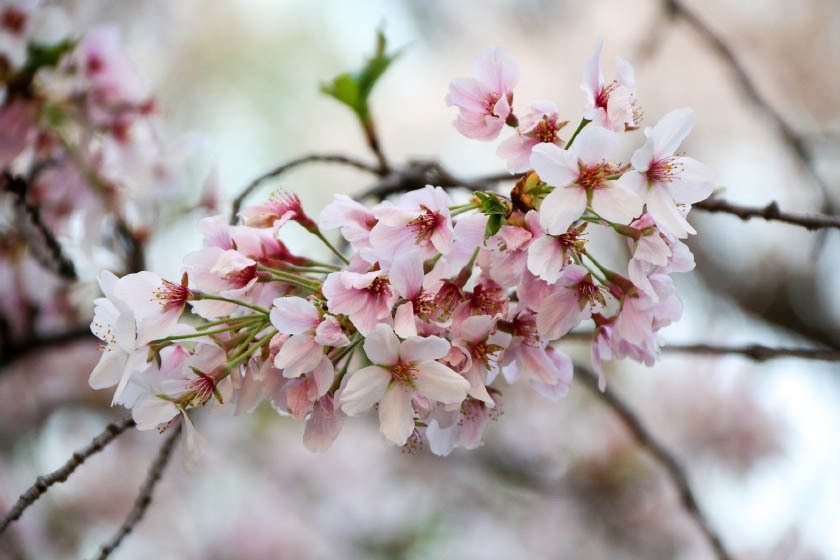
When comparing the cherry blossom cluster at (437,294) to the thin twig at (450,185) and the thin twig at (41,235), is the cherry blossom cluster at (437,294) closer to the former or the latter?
the thin twig at (450,185)

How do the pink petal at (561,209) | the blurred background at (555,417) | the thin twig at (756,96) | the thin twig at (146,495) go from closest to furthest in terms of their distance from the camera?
the pink petal at (561,209) → the thin twig at (146,495) → the thin twig at (756,96) → the blurred background at (555,417)

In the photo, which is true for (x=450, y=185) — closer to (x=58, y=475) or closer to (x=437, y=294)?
(x=437, y=294)

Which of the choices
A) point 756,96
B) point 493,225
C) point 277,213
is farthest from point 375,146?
point 756,96

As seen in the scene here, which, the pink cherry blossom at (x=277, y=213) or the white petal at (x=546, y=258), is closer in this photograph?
the white petal at (x=546, y=258)

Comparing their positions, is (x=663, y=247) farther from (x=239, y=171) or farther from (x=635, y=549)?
(x=239, y=171)

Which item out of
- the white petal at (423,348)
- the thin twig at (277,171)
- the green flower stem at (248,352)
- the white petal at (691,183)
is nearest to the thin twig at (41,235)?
the thin twig at (277,171)

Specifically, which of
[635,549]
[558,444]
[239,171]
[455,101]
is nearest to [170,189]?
[455,101]

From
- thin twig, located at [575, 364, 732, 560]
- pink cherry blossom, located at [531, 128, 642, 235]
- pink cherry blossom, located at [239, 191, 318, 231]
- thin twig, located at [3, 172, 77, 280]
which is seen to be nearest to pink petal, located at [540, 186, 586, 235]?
pink cherry blossom, located at [531, 128, 642, 235]
